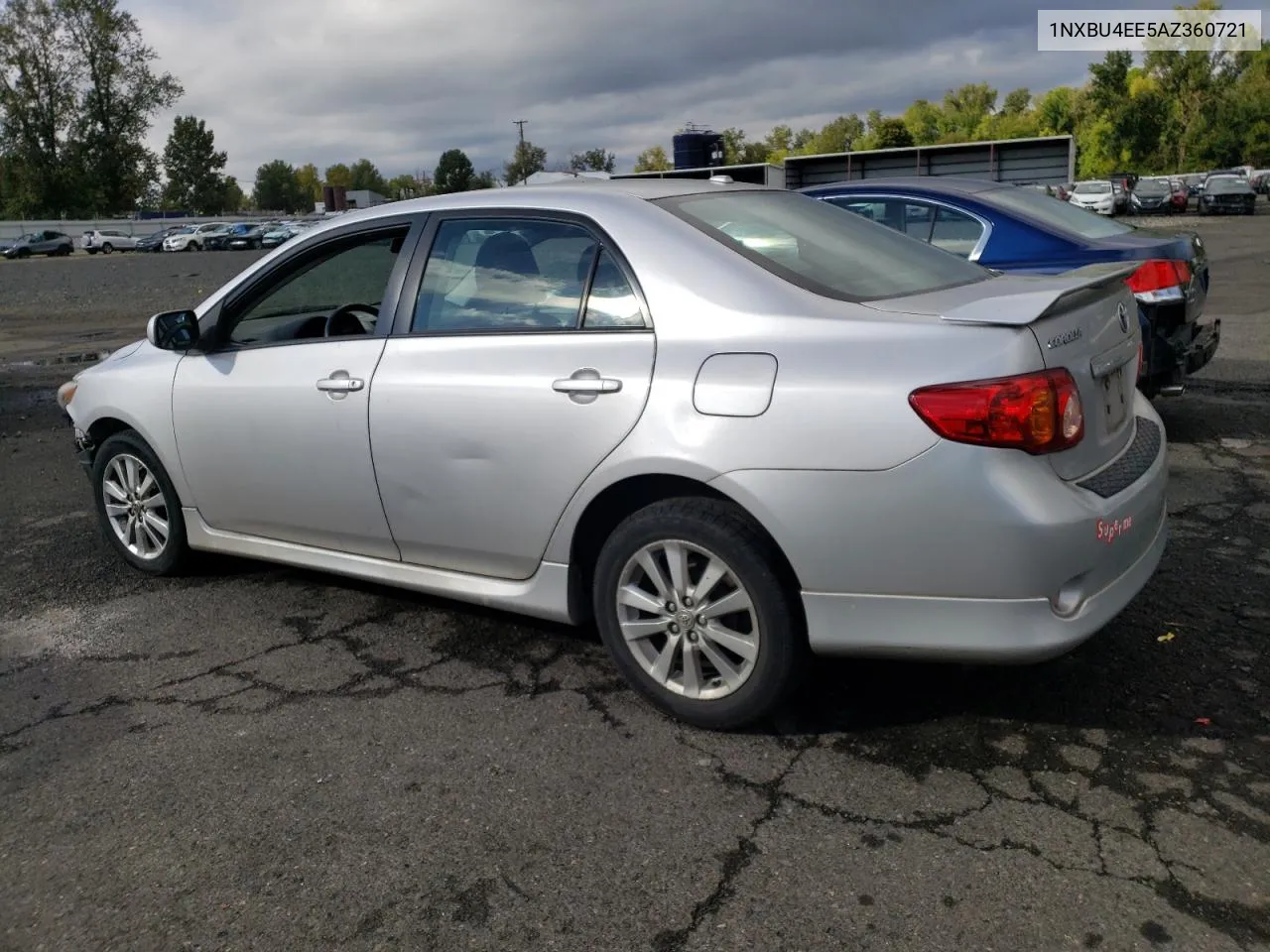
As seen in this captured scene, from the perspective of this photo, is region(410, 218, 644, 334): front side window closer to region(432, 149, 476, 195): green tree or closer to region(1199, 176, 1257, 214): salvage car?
region(1199, 176, 1257, 214): salvage car

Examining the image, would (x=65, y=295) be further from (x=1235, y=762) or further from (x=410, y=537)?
(x=1235, y=762)

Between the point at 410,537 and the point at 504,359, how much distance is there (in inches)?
30.3

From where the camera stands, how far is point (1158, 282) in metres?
6.50

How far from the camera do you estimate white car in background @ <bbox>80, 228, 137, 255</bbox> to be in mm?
67875

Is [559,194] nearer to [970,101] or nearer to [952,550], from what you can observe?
[952,550]

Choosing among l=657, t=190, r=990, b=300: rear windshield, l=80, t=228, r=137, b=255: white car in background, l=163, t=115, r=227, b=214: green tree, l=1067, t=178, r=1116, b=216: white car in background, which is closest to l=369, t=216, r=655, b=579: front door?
l=657, t=190, r=990, b=300: rear windshield

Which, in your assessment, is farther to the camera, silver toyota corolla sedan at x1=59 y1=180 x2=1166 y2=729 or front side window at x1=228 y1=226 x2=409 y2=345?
front side window at x1=228 y1=226 x2=409 y2=345

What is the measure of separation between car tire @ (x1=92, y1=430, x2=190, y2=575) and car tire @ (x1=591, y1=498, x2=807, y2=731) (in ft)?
7.72

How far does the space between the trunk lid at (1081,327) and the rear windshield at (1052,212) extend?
350 cm

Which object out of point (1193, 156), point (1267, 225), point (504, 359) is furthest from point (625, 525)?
point (1193, 156)

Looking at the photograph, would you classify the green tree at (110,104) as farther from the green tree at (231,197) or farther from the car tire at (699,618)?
the car tire at (699,618)

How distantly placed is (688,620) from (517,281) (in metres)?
1.32

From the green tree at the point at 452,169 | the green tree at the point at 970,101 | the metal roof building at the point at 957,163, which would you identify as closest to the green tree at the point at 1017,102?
the green tree at the point at 970,101

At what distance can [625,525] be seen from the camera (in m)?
3.49
